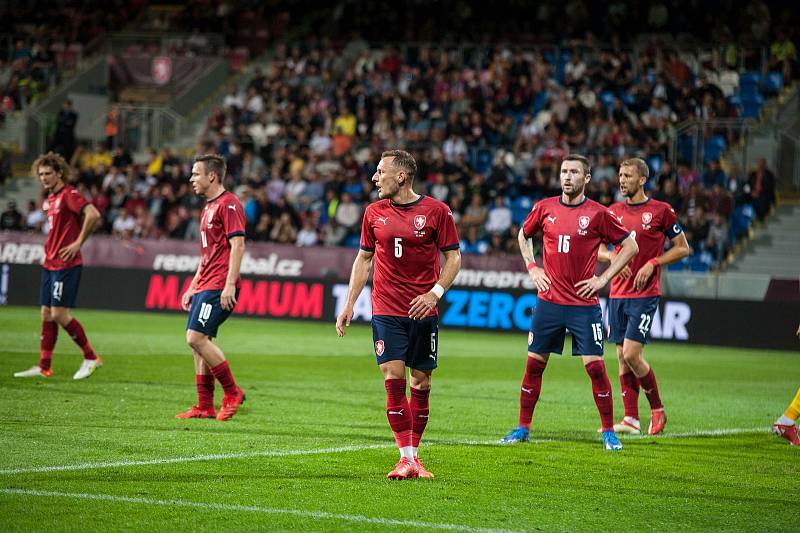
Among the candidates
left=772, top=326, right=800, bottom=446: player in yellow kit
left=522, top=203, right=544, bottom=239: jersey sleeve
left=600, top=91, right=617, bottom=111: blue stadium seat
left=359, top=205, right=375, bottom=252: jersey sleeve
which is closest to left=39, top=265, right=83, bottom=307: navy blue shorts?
left=522, top=203, right=544, bottom=239: jersey sleeve

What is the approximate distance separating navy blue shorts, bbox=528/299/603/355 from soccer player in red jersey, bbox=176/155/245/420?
285 cm

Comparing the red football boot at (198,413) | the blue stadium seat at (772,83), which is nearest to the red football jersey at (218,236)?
the red football boot at (198,413)

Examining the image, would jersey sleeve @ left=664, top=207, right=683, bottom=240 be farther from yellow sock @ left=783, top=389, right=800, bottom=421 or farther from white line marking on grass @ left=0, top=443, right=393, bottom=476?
white line marking on grass @ left=0, top=443, right=393, bottom=476

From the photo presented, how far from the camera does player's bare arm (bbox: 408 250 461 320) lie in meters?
8.48

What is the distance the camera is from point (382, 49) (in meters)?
35.8

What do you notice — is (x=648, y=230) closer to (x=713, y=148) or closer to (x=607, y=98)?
(x=713, y=148)

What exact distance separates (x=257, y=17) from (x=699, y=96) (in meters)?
15.9

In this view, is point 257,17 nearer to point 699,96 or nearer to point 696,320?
point 699,96

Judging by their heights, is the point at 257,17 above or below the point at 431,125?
above

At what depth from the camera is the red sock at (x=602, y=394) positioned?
1023cm

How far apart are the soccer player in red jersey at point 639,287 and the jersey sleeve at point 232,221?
3432mm

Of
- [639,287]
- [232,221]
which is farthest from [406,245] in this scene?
[639,287]

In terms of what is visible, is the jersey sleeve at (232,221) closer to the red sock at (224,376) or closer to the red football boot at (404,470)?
the red sock at (224,376)

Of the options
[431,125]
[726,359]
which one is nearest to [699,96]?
[431,125]
